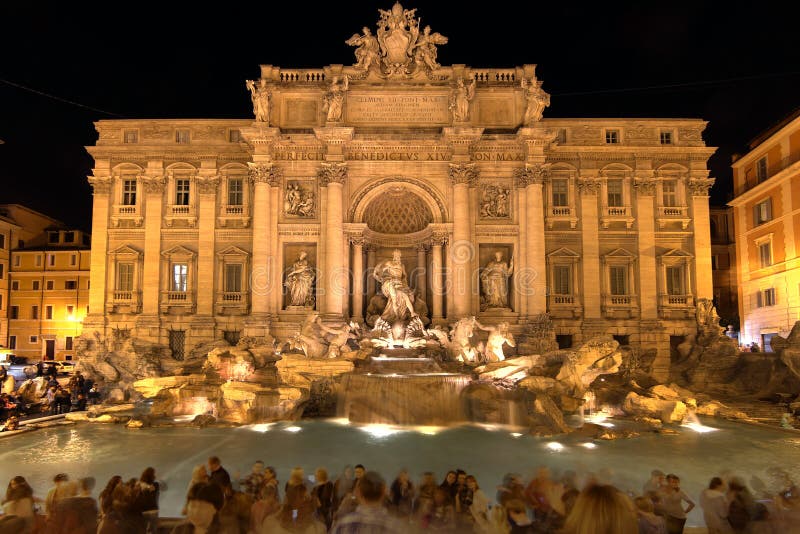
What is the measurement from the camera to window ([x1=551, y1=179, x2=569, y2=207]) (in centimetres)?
2977

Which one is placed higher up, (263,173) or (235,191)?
(263,173)

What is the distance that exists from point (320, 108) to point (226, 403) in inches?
646

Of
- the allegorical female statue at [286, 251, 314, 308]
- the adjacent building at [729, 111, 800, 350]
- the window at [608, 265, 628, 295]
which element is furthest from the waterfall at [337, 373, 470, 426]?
the adjacent building at [729, 111, 800, 350]

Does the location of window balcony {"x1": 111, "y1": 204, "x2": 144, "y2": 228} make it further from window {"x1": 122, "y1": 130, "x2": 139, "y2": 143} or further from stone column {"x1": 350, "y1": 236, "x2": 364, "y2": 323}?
Answer: stone column {"x1": 350, "y1": 236, "x2": 364, "y2": 323}

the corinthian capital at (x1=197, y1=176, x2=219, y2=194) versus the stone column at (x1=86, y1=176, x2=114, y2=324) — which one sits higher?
the corinthian capital at (x1=197, y1=176, x2=219, y2=194)

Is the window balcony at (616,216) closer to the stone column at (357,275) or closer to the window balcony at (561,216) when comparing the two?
the window balcony at (561,216)

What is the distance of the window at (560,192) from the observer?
29766 mm

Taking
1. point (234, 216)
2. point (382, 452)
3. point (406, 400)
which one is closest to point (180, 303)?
point (234, 216)

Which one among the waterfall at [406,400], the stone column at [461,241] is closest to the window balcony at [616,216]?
the stone column at [461,241]

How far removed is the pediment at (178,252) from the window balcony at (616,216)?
2205 cm

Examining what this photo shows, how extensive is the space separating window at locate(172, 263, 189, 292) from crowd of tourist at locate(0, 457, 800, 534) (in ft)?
76.8

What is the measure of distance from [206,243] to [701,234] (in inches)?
1041

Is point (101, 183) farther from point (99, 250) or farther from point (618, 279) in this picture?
point (618, 279)

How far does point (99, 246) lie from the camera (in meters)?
29.7
